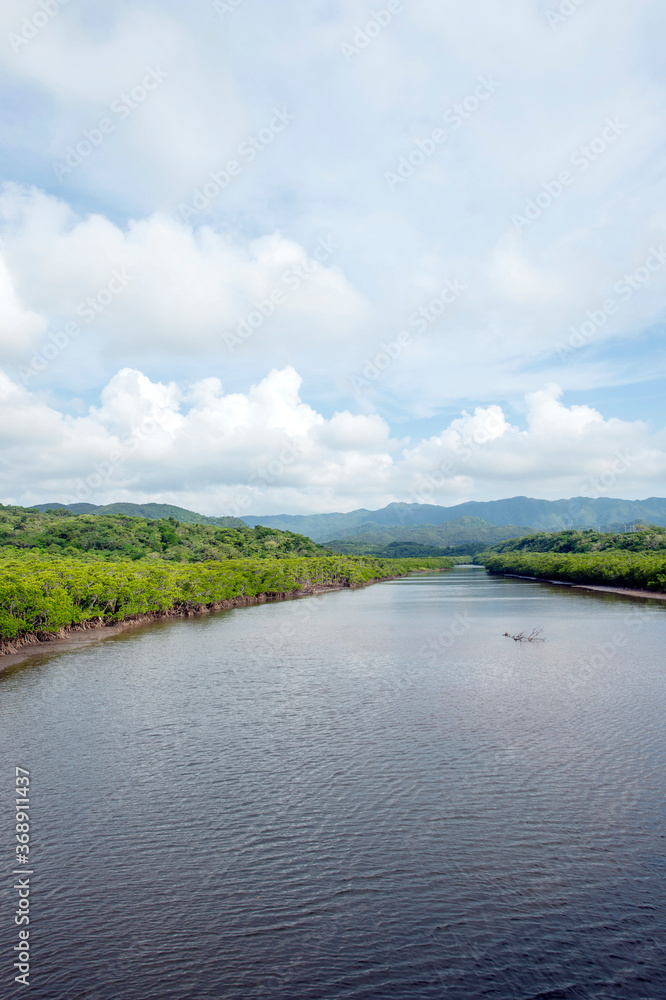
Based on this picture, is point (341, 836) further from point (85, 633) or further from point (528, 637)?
point (85, 633)

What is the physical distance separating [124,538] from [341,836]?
120m

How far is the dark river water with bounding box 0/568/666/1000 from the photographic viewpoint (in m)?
11.3

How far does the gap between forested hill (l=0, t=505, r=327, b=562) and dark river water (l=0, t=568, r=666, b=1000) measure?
286 ft

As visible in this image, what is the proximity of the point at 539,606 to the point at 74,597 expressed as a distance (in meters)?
60.4

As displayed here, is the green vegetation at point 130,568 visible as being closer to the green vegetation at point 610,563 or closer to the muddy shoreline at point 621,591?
the green vegetation at point 610,563

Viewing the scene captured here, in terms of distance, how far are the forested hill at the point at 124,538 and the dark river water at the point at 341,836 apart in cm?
8715

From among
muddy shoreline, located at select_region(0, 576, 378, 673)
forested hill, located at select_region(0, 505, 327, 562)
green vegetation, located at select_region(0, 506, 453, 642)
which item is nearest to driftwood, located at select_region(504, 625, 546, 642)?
muddy shoreline, located at select_region(0, 576, 378, 673)

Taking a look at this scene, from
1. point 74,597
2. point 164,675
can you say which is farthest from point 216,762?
point 74,597

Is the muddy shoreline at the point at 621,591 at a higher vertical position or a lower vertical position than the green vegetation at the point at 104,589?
lower

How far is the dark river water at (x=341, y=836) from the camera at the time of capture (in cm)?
1130

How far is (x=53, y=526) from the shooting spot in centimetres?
12606

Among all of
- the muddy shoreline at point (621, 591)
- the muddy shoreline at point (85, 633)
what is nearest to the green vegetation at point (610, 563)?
the muddy shoreline at point (621, 591)

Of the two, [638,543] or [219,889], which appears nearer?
[219,889]

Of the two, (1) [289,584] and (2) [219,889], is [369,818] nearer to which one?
(2) [219,889]
